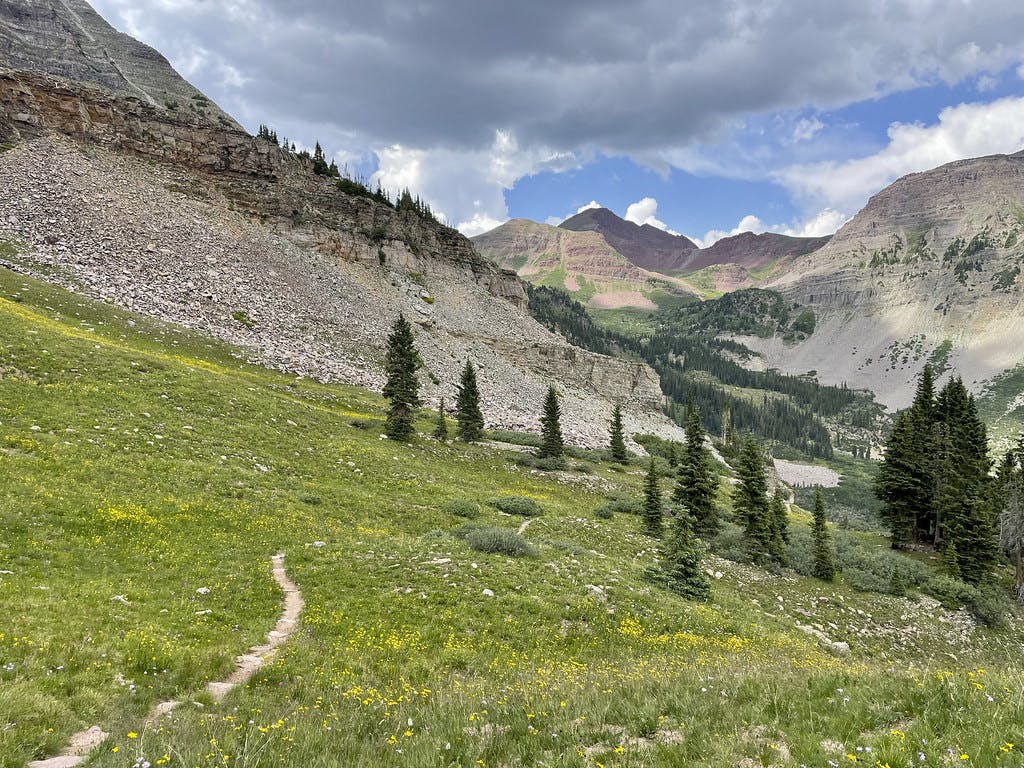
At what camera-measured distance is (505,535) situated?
2059 centimetres

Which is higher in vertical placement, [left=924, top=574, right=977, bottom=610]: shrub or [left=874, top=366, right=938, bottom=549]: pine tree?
[left=874, top=366, right=938, bottom=549]: pine tree

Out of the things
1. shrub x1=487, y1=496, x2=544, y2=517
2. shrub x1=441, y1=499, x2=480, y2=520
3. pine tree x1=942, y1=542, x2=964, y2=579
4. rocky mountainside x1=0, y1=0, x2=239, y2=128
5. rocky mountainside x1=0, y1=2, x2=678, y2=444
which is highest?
rocky mountainside x1=0, y1=0, x2=239, y2=128

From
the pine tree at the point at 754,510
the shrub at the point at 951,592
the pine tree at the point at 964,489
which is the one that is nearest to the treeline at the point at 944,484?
the pine tree at the point at 964,489

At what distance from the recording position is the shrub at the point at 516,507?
29.9 metres

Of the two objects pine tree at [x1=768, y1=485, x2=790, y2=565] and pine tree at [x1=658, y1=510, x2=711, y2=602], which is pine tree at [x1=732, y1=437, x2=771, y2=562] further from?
pine tree at [x1=658, y1=510, x2=711, y2=602]

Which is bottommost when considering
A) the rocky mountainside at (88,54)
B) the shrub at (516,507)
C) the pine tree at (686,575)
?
the shrub at (516,507)

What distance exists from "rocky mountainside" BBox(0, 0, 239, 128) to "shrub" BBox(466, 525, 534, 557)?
12668 cm

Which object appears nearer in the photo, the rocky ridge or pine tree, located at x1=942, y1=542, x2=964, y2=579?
pine tree, located at x1=942, y1=542, x2=964, y2=579

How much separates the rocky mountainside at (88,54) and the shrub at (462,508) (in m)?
121

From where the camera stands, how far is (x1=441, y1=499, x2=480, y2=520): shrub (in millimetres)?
26750

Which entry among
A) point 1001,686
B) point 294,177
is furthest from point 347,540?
point 294,177

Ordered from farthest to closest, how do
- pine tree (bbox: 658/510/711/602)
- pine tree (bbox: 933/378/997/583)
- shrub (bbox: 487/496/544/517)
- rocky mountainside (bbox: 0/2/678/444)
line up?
rocky mountainside (bbox: 0/2/678/444) < pine tree (bbox: 933/378/997/583) < shrub (bbox: 487/496/544/517) < pine tree (bbox: 658/510/711/602)

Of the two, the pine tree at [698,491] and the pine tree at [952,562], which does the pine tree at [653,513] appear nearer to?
the pine tree at [698,491]

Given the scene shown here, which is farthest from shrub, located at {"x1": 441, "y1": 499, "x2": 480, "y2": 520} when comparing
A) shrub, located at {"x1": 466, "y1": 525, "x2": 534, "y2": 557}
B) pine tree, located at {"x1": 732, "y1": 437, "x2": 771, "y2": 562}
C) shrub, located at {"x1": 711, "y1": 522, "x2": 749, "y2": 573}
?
pine tree, located at {"x1": 732, "y1": 437, "x2": 771, "y2": 562}
